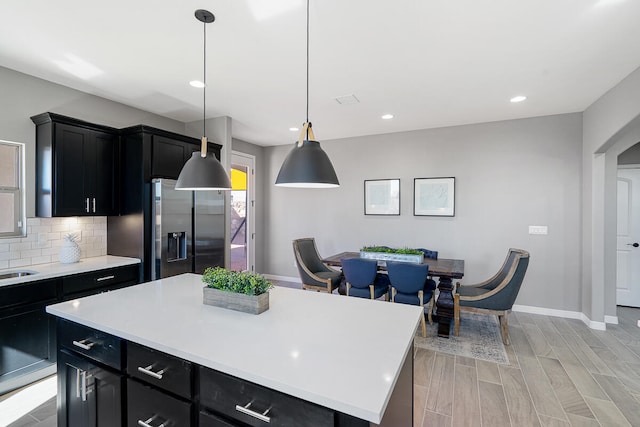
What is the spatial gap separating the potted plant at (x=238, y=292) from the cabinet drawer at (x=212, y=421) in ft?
1.71

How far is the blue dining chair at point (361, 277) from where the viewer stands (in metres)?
3.59

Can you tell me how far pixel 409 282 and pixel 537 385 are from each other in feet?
4.48

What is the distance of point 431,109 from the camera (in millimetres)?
3910

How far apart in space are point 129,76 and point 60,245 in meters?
1.95

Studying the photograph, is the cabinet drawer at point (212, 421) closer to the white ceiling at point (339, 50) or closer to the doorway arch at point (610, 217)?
the white ceiling at point (339, 50)

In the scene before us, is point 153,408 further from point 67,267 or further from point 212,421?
point 67,267

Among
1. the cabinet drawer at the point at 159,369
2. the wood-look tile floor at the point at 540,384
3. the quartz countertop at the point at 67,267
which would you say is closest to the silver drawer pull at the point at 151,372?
the cabinet drawer at the point at 159,369

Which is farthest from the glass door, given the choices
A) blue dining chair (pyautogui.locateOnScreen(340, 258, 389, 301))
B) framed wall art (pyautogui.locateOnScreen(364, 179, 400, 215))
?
blue dining chair (pyautogui.locateOnScreen(340, 258, 389, 301))

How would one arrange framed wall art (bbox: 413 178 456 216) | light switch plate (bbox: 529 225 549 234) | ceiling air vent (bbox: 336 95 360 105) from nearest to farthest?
ceiling air vent (bbox: 336 95 360 105) < light switch plate (bbox: 529 225 549 234) < framed wall art (bbox: 413 178 456 216)

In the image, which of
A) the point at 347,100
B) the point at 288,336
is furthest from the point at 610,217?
the point at 288,336

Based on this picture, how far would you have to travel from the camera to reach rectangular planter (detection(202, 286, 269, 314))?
5.29ft

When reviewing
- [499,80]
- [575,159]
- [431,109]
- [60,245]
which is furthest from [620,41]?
[60,245]

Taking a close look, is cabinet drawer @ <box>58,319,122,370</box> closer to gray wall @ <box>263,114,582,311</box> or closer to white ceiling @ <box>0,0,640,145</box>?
white ceiling @ <box>0,0,640,145</box>

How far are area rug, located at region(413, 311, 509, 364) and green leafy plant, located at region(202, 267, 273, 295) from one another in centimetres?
239
